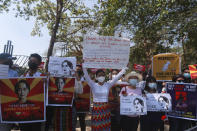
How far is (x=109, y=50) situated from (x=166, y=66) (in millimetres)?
2704

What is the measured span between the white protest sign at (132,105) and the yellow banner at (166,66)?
2.60 m

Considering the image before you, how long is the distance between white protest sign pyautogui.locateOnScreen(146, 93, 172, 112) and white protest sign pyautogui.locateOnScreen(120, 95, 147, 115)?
0.26 m

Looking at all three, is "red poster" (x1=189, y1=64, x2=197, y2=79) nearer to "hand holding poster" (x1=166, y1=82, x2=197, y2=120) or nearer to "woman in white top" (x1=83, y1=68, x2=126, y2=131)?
"hand holding poster" (x1=166, y1=82, x2=197, y2=120)

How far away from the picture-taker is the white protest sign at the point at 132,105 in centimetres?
392

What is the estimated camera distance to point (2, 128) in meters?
3.53

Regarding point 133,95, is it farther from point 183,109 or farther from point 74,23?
point 74,23

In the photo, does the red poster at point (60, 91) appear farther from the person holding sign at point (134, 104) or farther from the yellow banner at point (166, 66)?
the yellow banner at point (166, 66)

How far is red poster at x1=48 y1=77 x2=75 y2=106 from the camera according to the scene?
3846 mm

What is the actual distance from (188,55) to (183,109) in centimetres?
1317

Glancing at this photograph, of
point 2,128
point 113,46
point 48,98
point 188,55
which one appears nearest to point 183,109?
point 113,46

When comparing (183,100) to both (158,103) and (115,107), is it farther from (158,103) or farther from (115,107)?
(115,107)

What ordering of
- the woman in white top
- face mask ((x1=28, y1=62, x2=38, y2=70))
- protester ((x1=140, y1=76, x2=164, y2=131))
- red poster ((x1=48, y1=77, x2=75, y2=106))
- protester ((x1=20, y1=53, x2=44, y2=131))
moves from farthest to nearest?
protester ((x1=140, y1=76, x2=164, y2=131)), the woman in white top, red poster ((x1=48, y1=77, x2=75, y2=106)), face mask ((x1=28, y1=62, x2=38, y2=70)), protester ((x1=20, y1=53, x2=44, y2=131))

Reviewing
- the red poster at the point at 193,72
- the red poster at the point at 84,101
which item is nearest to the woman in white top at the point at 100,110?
the red poster at the point at 84,101

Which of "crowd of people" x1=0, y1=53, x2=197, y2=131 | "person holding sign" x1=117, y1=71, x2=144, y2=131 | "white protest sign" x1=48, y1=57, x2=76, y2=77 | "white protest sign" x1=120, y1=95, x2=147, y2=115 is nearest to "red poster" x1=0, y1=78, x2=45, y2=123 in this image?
"crowd of people" x1=0, y1=53, x2=197, y2=131
